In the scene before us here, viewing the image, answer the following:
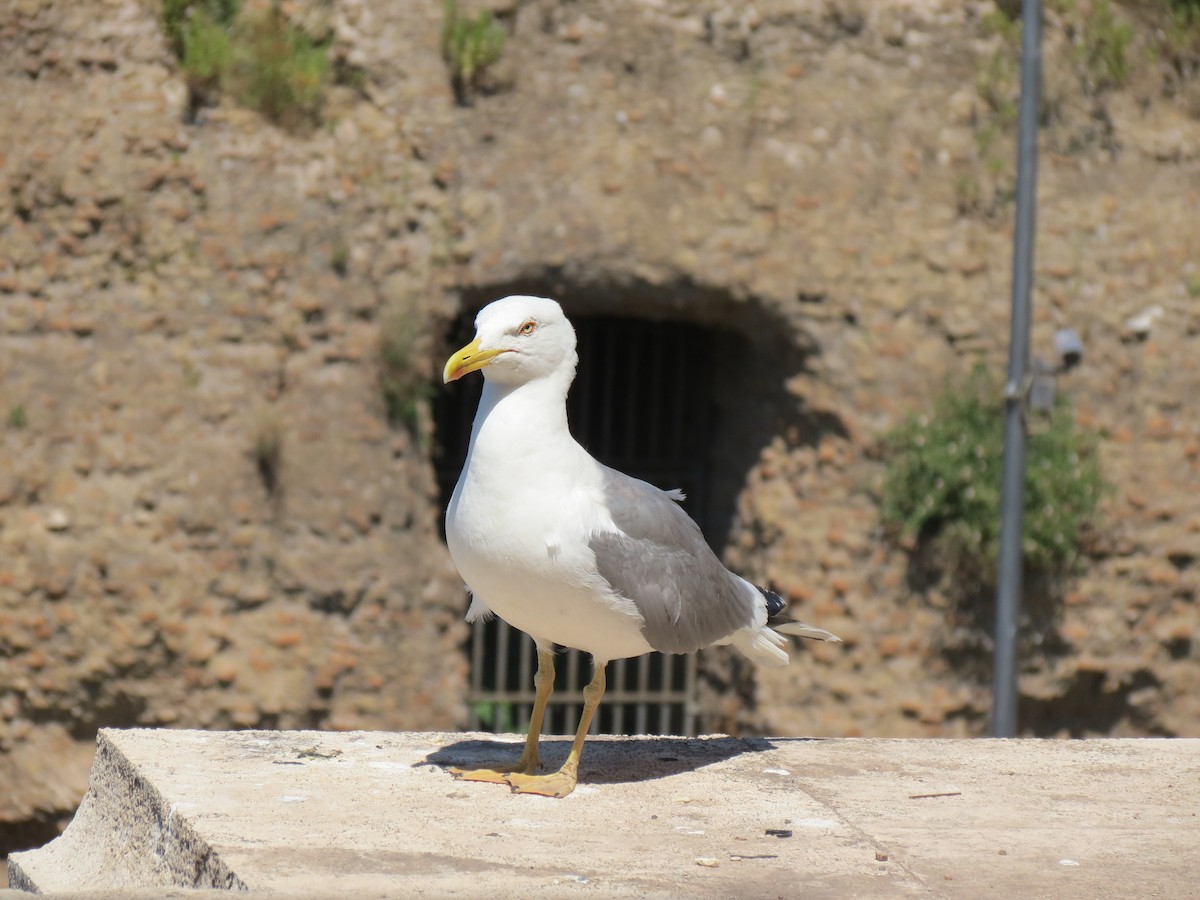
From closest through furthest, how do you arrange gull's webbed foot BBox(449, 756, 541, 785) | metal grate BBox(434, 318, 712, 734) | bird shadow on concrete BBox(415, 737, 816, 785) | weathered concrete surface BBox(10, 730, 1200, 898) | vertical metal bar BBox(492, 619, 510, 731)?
1. weathered concrete surface BBox(10, 730, 1200, 898)
2. gull's webbed foot BBox(449, 756, 541, 785)
3. bird shadow on concrete BBox(415, 737, 816, 785)
4. vertical metal bar BBox(492, 619, 510, 731)
5. metal grate BBox(434, 318, 712, 734)

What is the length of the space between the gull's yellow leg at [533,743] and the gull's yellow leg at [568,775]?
65 millimetres

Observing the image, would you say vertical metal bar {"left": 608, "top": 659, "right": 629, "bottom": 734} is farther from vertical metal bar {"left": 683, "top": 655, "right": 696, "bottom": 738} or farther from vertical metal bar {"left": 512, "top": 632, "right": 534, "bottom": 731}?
vertical metal bar {"left": 512, "top": 632, "right": 534, "bottom": 731}

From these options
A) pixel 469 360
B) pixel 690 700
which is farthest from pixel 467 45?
pixel 469 360

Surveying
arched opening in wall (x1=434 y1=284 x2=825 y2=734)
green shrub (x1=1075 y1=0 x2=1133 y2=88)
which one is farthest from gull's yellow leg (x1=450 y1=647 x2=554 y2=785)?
green shrub (x1=1075 y1=0 x2=1133 y2=88)

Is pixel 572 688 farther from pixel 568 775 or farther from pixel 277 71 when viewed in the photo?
pixel 568 775

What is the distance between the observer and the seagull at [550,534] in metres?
3.83

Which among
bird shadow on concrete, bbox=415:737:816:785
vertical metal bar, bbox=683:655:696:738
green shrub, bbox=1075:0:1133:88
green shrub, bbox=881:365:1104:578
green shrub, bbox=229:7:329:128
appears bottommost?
vertical metal bar, bbox=683:655:696:738

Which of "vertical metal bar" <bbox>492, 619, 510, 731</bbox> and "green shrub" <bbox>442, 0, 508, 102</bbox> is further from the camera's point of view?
"vertical metal bar" <bbox>492, 619, 510, 731</bbox>

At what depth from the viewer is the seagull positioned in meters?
3.83

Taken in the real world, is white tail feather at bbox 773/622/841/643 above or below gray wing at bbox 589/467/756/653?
below

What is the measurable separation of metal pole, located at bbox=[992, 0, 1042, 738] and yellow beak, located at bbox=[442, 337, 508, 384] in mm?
4371

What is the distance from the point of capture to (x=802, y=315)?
838 centimetres

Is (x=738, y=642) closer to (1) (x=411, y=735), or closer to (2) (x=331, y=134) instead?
(1) (x=411, y=735)

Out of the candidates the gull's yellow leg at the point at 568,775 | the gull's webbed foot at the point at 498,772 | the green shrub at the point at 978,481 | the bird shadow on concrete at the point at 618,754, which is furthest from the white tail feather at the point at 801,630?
the green shrub at the point at 978,481
